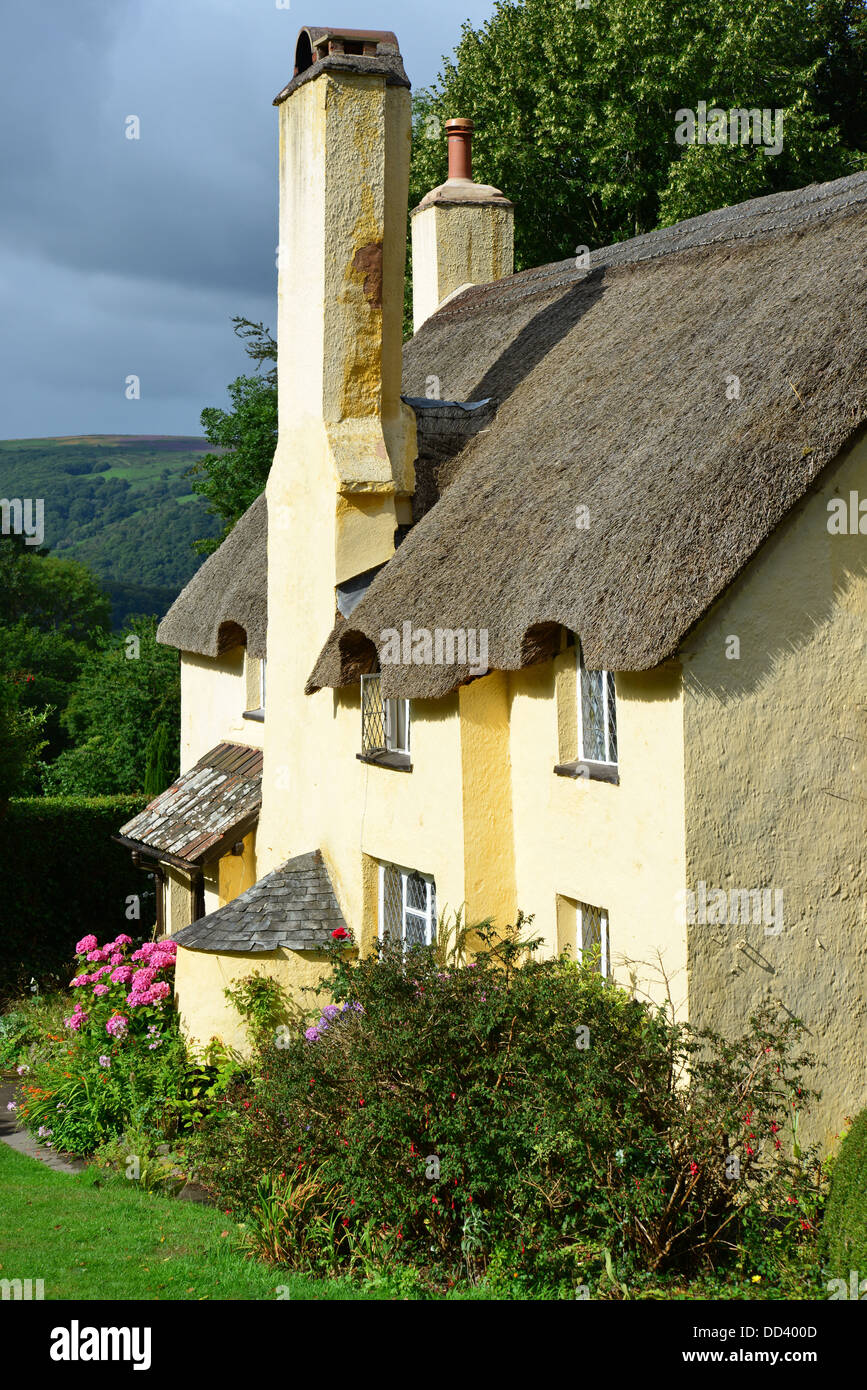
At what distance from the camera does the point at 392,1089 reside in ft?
28.1

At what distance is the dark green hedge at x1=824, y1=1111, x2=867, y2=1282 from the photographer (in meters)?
7.37

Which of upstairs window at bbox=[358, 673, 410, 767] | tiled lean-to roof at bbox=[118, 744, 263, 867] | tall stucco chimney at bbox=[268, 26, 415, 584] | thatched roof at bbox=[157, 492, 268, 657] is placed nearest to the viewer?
upstairs window at bbox=[358, 673, 410, 767]

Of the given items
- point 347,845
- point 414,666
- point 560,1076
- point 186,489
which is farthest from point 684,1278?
point 186,489

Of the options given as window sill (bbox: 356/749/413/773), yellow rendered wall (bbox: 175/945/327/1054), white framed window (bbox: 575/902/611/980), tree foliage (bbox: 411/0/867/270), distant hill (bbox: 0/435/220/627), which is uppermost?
distant hill (bbox: 0/435/220/627)

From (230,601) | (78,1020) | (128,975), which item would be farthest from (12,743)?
(78,1020)

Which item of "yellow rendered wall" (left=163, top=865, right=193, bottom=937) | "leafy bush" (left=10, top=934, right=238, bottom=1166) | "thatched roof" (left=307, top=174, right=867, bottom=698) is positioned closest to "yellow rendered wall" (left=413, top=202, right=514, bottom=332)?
"thatched roof" (left=307, top=174, right=867, bottom=698)

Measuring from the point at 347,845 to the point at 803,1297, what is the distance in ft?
21.1

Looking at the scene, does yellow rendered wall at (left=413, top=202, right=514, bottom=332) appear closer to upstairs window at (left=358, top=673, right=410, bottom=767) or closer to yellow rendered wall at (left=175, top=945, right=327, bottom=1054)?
upstairs window at (left=358, top=673, right=410, bottom=767)

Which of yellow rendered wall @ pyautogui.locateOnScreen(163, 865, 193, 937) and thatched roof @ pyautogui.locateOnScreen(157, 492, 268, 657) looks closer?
thatched roof @ pyautogui.locateOnScreen(157, 492, 268, 657)

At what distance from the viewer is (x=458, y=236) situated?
64.4 ft

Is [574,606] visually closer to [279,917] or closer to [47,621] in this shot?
[279,917]

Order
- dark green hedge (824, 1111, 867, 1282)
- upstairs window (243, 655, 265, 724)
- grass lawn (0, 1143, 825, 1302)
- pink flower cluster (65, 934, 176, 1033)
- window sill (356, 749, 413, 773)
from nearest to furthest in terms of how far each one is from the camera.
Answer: dark green hedge (824, 1111, 867, 1282) → grass lawn (0, 1143, 825, 1302) → window sill (356, 749, 413, 773) → pink flower cluster (65, 934, 176, 1033) → upstairs window (243, 655, 265, 724)

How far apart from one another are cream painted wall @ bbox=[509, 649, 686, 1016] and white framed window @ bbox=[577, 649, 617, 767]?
0.17m
